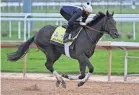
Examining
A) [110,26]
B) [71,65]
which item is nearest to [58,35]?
[110,26]

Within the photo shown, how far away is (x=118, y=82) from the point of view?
1101 centimetres

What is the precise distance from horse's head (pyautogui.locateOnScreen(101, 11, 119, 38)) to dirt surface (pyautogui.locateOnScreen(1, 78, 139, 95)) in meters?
1.07

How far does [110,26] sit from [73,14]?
848mm

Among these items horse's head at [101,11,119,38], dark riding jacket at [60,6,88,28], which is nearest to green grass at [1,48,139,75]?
dark riding jacket at [60,6,88,28]

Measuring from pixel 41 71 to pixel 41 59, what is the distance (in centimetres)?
173

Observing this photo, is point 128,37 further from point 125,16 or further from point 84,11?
point 84,11

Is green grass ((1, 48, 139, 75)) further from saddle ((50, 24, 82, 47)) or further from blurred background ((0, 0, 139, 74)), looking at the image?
saddle ((50, 24, 82, 47))

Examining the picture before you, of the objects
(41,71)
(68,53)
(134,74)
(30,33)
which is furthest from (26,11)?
(68,53)

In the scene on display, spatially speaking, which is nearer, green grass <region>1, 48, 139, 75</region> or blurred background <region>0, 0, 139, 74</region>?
green grass <region>1, 48, 139, 75</region>

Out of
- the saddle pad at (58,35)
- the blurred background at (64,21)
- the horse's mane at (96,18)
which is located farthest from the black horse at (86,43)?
the blurred background at (64,21)

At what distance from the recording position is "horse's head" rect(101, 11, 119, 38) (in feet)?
30.3

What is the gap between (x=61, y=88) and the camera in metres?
9.95

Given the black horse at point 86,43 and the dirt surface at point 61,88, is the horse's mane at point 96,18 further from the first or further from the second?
the dirt surface at point 61,88

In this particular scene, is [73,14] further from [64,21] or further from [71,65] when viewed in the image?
[64,21]
